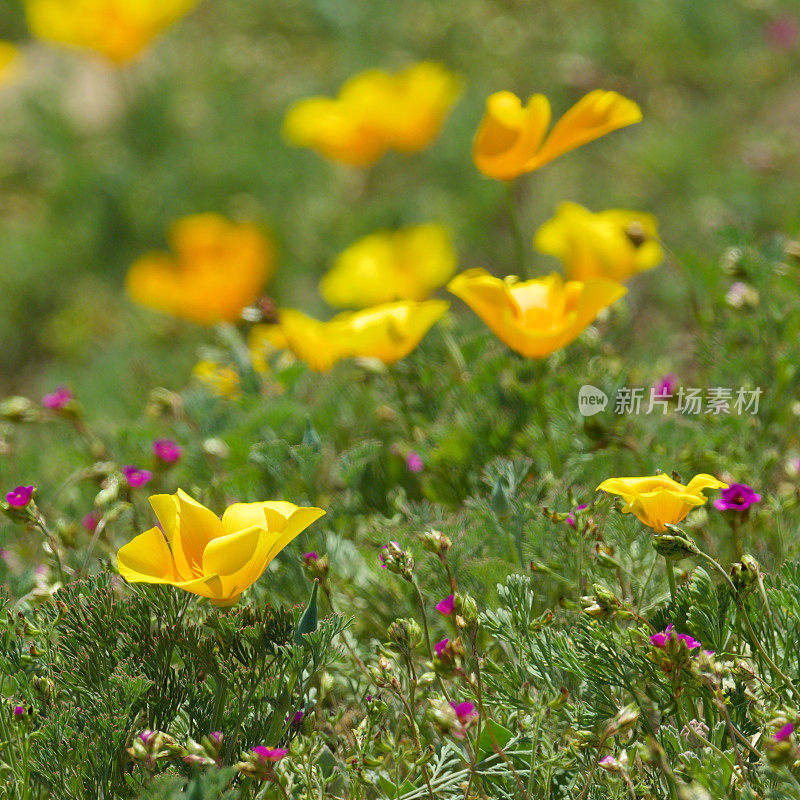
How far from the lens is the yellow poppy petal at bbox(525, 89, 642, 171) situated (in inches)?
46.6

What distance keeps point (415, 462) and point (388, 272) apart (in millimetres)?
676

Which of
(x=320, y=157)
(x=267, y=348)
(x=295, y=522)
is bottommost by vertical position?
(x=320, y=157)

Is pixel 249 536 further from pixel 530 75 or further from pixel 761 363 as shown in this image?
pixel 530 75

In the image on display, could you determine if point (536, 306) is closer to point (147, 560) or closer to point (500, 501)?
point (500, 501)

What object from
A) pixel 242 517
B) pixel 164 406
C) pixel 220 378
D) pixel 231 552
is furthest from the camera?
pixel 220 378

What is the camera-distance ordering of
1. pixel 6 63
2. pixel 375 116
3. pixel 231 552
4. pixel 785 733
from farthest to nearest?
1. pixel 6 63
2. pixel 375 116
3. pixel 231 552
4. pixel 785 733

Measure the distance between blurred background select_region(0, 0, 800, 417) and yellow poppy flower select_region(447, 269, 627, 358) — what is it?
1211 millimetres

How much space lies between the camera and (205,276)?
266 centimetres

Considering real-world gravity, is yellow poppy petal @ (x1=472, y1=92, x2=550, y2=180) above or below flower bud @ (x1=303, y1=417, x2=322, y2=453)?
above

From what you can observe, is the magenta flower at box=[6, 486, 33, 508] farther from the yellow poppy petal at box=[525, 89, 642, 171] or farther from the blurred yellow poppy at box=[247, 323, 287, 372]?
the yellow poppy petal at box=[525, 89, 642, 171]

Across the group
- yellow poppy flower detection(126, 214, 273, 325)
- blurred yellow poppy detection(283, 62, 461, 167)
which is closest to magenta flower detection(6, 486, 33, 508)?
yellow poppy flower detection(126, 214, 273, 325)

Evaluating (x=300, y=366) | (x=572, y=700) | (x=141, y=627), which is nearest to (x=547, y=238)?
(x=300, y=366)

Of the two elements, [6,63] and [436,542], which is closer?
[436,542]

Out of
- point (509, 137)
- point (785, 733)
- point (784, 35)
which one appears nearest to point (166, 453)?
point (509, 137)
